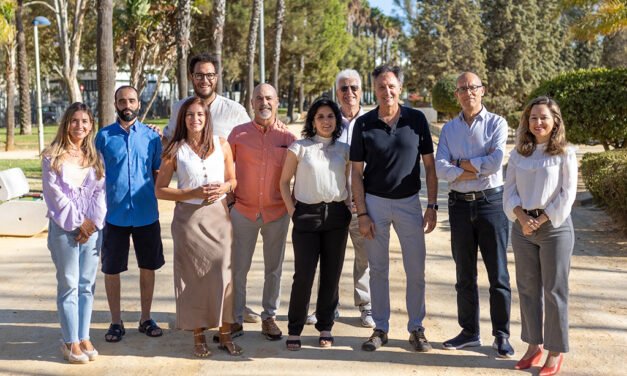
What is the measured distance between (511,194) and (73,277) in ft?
10.0

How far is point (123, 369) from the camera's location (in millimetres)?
4980

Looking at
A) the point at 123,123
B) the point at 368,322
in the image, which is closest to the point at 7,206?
the point at 123,123

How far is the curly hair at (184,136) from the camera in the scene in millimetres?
5172

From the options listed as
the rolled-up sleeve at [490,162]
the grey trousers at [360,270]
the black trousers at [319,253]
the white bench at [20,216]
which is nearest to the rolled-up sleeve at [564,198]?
the rolled-up sleeve at [490,162]

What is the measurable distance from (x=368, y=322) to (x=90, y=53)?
44.5m

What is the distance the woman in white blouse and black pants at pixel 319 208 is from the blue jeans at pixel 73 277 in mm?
1451

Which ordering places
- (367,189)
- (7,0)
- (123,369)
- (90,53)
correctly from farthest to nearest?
(90,53) < (7,0) < (367,189) < (123,369)

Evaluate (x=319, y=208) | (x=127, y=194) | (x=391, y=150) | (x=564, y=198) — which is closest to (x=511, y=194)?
(x=564, y=198)

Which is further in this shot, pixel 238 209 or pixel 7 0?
pixel 7 0

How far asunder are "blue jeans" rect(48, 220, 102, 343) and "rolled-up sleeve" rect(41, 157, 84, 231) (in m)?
0.08

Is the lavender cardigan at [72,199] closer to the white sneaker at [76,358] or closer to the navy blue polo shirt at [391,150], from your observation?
the white sneaker at [76,358]

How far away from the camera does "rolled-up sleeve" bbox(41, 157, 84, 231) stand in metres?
4.98

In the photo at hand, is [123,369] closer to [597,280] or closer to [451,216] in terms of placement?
[451,216]

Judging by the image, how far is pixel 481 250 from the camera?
205 inches
